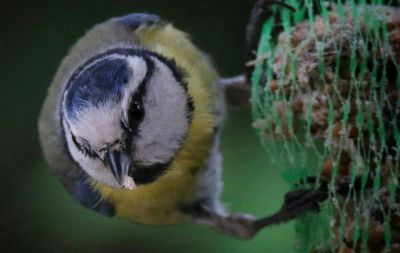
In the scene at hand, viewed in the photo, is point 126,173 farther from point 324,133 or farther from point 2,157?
point 2,157

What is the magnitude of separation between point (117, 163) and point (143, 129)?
0.25 feet

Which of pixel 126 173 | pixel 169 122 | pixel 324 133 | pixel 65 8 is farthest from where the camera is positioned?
pixel 65 8

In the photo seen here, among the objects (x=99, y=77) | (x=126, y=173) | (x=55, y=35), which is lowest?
(x=126, y=173)

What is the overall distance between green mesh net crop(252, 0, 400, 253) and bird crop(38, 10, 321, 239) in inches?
3.5

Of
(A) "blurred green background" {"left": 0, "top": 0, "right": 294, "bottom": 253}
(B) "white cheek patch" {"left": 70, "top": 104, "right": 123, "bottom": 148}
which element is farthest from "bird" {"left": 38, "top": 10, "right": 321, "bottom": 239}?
(A) "blurred green background" {"left": 0, "top": 0, "right": 294, "bottom": 253}

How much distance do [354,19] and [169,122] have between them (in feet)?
1.14

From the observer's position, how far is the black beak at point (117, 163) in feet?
4.00

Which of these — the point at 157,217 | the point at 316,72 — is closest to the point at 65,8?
the point at 157,217

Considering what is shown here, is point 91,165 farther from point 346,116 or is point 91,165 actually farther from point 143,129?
point 346,116

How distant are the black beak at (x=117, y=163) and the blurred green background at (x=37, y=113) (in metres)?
0.65

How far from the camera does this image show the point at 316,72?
1147 mm

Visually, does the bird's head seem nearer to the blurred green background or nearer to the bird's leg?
the bird's leg

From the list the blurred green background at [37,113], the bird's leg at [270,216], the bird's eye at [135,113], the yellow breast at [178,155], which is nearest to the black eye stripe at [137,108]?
→ the bird's eye at [135,113]

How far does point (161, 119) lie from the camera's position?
4.32ft
